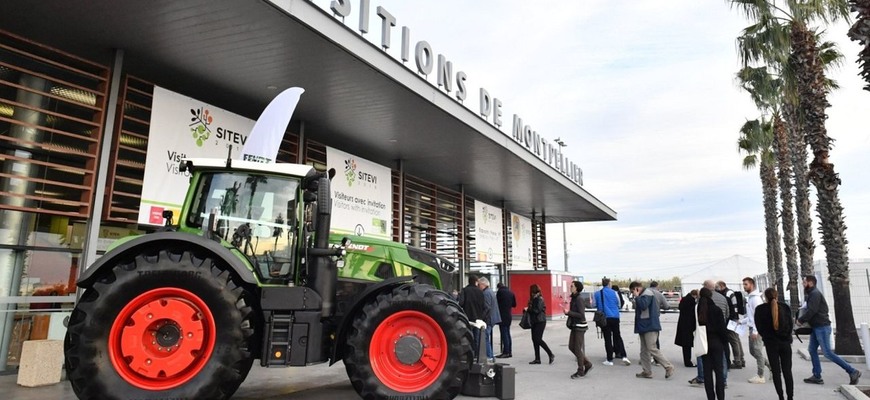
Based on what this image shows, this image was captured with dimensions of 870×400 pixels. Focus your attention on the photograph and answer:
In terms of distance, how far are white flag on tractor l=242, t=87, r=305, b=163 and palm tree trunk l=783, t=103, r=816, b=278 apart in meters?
12.5

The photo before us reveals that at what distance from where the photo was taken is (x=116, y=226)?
9.85m

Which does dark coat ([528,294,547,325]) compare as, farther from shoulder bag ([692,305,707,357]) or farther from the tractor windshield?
the tractor windshield

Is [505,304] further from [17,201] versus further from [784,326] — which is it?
[17,201]

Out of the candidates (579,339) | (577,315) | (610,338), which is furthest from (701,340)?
(610,338)

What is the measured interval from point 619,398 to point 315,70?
680 cm

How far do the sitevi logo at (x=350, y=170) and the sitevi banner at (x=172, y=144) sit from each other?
3.37m

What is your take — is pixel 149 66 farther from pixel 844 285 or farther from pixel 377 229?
pixel 844 285

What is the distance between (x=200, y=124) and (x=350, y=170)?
408 centimetres

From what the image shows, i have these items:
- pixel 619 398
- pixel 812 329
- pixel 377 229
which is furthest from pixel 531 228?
pixel 619 398

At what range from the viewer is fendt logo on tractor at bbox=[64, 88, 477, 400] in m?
4.48

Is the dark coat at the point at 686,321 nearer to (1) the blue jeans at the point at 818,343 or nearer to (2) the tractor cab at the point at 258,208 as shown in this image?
(1) the blue jeans at the point at 818,343

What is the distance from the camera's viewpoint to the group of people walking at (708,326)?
6020 mm

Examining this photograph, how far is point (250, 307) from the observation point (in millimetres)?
4734

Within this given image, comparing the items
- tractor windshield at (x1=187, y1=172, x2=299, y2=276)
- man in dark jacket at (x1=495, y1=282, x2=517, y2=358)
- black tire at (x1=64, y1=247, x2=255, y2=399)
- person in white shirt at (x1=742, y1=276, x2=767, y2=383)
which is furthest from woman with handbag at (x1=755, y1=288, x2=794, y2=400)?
black tire at (x1=64, y1=247, x2=255, y2=399)
